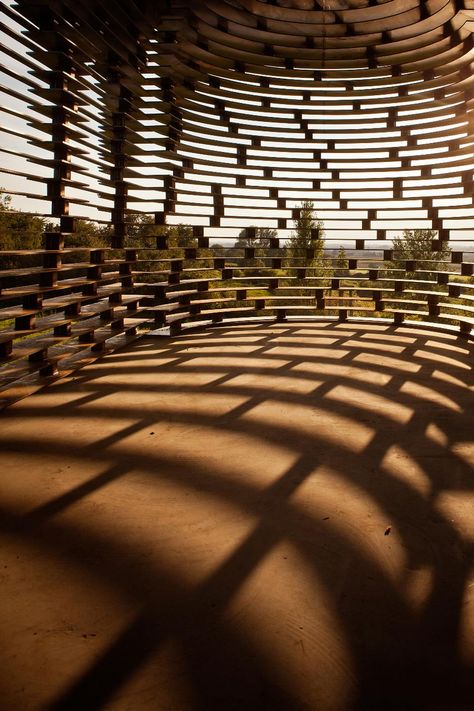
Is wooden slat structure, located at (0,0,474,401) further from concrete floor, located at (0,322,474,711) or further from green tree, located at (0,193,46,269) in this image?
green tree, located at (0,193,46,269)

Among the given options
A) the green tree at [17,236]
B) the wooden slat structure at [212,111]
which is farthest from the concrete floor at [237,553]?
the green tree at [17,236]

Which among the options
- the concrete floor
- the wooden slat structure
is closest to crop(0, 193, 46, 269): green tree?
the wooden slat structure

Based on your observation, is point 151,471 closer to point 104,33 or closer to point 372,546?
point 372,546

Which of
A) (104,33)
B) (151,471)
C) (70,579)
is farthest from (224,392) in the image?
(104,33)

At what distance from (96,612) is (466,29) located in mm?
8616

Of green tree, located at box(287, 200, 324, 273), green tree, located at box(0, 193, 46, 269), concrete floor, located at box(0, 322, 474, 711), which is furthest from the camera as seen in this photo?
green tree, located at box(0, 193, 46, 269)

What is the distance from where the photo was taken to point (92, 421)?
3.81 m

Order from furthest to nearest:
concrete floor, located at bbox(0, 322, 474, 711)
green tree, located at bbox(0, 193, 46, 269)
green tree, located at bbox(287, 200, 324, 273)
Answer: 1. green tree, located at bbox(0, 193, 46, 269)
2. green tree, located at bbox(287, 200, 324, 273)
3. concrete floor, located at bbox(0, 322, 474, 711)

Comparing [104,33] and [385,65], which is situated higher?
[385,65]

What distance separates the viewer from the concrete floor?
1473 millimetres

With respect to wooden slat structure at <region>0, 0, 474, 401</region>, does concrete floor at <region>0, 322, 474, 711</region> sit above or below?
below

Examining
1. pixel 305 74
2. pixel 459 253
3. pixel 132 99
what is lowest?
pixel 459 253

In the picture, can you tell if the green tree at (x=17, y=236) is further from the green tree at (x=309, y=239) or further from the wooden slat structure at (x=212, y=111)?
the wooden slat structure at (x=212, y=111)

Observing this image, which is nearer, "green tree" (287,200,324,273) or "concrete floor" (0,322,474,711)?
"concrete floor" (0,322,474,711)
